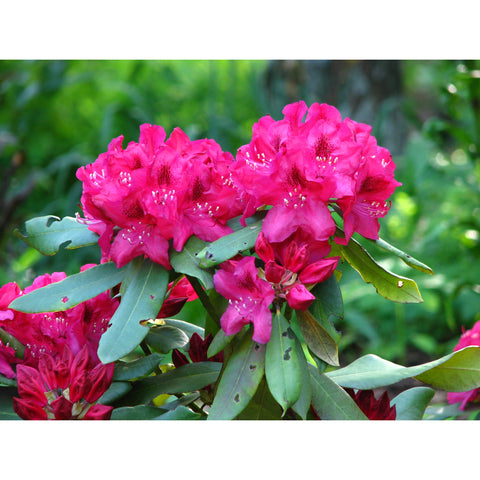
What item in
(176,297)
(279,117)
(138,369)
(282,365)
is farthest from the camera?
(279,117)

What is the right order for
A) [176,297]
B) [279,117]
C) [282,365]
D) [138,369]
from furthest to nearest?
[279,117] → [176,297] → [138,369] → [282,365]

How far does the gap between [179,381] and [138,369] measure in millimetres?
51

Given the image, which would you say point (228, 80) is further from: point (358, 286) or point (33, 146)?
point (358, 286)

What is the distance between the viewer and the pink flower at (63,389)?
0.63 meters

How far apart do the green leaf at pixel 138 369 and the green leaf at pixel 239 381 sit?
0.32 feet

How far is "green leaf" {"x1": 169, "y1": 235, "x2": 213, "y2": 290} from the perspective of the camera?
0.60 m

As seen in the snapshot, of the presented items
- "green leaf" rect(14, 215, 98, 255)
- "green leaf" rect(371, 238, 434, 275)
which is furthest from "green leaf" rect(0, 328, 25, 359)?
"green leaf" rect(371, 238, 434, 275)

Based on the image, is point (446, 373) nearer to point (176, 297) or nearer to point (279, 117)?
point (176, 297)

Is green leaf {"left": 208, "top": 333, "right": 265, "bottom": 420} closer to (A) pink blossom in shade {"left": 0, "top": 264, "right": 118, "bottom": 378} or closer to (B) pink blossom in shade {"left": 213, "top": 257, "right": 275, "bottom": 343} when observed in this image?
(B) pink blossom in shade {"left": 213, "top": 257, "right": 275, "bottom": 343}

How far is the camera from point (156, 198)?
0.63m

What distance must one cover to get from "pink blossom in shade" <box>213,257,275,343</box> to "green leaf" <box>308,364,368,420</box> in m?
0.11

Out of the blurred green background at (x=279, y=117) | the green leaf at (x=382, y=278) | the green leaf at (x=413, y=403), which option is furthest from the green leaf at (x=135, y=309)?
the blurred green background at (x=279, y=117)

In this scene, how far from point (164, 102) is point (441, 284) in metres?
2.33

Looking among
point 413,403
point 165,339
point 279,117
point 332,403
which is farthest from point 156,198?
point 279,117
